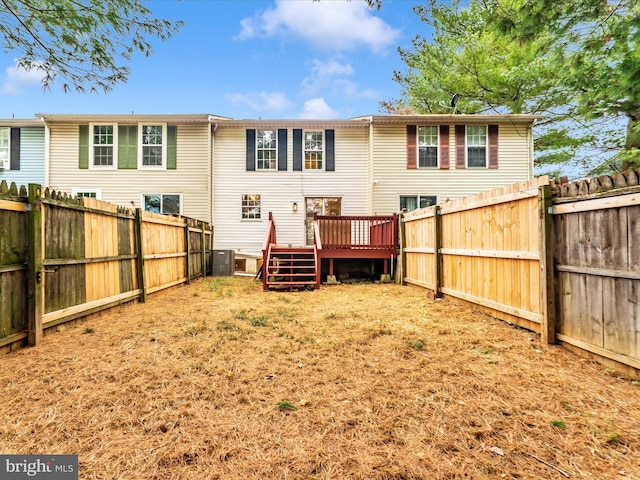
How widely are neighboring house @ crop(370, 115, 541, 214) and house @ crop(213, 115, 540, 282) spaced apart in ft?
0.12

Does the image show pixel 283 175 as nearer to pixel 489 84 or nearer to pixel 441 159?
pixel 441 159

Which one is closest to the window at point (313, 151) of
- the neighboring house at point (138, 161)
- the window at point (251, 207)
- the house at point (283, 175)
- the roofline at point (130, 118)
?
the house at point (283, 175)

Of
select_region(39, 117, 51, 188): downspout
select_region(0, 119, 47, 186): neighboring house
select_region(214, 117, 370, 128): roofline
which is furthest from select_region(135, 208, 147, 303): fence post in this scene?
select_region(0, 119, 47, 186): neighboring house

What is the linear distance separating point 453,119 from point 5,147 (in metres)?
16.2

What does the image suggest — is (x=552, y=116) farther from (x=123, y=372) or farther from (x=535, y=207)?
(x=123, y=372)

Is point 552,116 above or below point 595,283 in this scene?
above

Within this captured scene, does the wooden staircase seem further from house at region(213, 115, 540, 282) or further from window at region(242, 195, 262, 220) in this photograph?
window at region(242, 195, 262, 220)

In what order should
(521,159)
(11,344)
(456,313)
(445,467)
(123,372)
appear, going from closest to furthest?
(445,467) → (123,372) → (11,344) → (456,313) → (521,159)

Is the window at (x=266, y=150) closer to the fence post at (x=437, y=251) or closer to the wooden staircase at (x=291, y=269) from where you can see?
the wooden staircase at (x=291, y=269)

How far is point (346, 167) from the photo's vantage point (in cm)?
1177

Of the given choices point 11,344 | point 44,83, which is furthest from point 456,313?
point 44,83

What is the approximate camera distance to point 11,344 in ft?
10.4

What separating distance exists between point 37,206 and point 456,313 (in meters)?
5.55

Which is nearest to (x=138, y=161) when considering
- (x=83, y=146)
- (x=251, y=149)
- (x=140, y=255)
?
(x=83, y=146)
